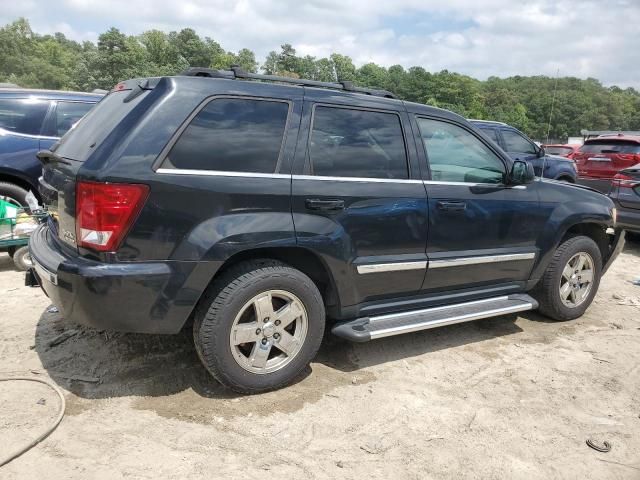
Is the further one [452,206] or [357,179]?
[452,206]

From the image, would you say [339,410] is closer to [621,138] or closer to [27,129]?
[27,129]

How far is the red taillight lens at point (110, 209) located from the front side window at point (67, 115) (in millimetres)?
3986

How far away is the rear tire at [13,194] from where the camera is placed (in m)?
5.76

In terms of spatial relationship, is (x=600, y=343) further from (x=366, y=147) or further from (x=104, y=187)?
(x=104, y=187)

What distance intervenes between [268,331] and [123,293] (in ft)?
2.90

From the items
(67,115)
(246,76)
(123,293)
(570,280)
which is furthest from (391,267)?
(67,115)

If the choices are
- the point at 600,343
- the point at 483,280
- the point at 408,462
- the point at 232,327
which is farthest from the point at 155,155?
→ the point at 600,343

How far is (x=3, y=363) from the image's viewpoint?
3443mm

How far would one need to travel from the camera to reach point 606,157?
11.6 meters

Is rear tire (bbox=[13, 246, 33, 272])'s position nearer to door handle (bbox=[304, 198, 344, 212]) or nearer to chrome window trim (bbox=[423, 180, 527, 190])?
door handle (bbox=[304, 198, 344, 212])

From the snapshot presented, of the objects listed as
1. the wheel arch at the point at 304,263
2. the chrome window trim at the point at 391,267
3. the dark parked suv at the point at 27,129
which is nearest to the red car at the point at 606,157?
the chrome window trim at the point at 391,267

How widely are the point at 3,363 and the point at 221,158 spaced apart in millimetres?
2069

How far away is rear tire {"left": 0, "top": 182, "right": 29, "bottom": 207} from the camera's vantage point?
5.76 metres

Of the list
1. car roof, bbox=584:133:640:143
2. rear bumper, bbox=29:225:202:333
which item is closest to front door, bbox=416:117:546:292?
rear bumper, bbox=29:225:202:333
